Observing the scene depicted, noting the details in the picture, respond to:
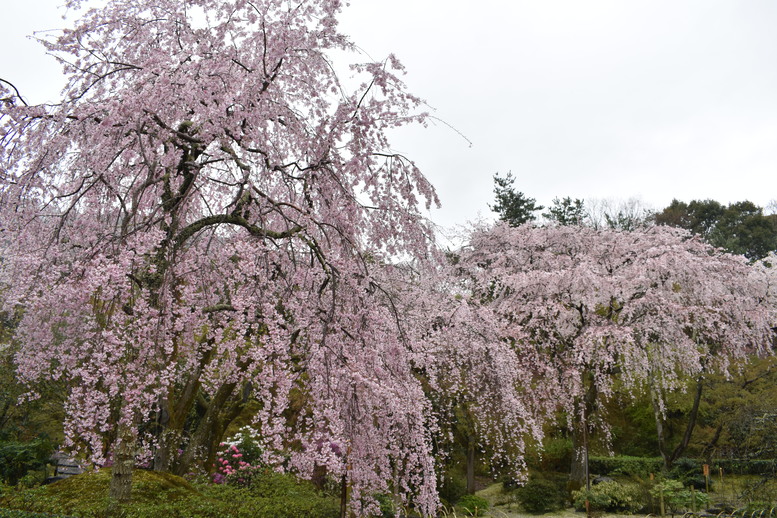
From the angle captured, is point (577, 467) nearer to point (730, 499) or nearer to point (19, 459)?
point (730, 499)

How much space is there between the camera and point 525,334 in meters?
11.2

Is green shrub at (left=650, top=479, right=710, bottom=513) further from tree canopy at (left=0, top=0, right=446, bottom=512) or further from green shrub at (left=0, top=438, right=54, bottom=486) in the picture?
green shrub at (left=0, top=438, right=54, bottom=486)

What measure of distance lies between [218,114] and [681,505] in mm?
10401

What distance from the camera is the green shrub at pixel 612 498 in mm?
10602

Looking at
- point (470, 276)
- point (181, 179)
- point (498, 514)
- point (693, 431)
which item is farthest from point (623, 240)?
point (181, 179)

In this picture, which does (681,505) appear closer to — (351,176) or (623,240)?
(623,240)

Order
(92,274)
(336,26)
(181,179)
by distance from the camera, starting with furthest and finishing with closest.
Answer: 1. (181,179)
2. (336,26)
3. (92,274)

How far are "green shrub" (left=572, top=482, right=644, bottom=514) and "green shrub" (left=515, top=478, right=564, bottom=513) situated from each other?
393 millimetres

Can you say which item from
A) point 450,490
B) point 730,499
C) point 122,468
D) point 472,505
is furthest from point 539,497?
point 122,468

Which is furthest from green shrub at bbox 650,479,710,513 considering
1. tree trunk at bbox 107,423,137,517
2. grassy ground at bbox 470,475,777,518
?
tree trunk at bbox 107,423,137,517

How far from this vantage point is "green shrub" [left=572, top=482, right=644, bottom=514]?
10602 mm

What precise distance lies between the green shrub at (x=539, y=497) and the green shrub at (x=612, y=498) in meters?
0.39

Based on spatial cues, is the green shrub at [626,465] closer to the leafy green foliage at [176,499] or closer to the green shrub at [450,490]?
the green shrub at [450,490]

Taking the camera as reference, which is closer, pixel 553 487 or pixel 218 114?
pixel 218 114
